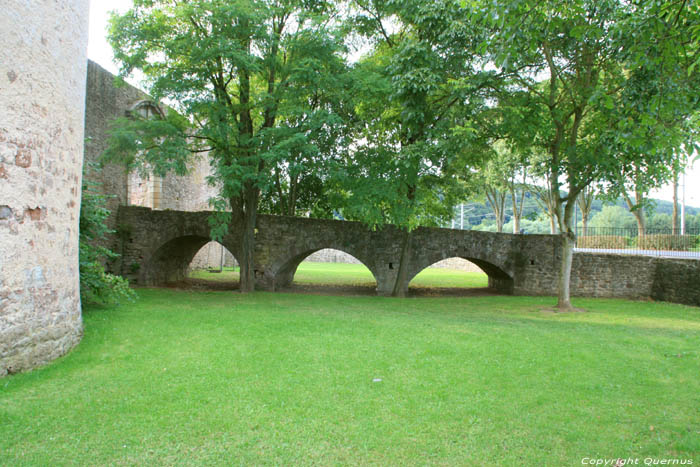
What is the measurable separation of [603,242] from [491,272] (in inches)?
299

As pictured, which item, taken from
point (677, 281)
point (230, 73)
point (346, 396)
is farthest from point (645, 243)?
point (346, 396)

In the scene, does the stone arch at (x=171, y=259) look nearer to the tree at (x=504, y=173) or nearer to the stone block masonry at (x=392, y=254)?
the stone block masonry at (x=392, y=254)

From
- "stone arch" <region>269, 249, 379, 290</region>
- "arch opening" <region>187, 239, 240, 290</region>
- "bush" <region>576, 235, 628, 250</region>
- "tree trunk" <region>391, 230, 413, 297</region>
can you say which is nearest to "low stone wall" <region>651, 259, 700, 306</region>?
"bush" <region>576, 235, 628, 250</region>

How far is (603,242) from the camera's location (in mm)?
21516

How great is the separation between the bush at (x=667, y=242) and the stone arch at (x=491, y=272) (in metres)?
7.94

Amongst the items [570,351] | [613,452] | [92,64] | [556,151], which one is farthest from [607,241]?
[92,64]

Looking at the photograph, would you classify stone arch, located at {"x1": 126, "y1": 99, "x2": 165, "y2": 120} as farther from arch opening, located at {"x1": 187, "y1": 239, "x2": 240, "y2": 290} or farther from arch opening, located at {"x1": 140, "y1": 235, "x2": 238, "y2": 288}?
arch opening, located at {"x1": 187, "y1": 239, "x2": 240, "y2": 290}

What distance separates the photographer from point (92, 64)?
1287 cm

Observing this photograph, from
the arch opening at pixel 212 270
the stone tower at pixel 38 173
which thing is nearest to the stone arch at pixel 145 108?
the arch opening at pixel 212 270

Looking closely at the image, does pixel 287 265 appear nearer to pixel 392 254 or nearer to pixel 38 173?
pixel 392 254

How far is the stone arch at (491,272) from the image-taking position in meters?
14.8

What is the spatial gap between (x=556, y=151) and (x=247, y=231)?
347 inches

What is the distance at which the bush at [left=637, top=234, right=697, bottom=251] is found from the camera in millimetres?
19234

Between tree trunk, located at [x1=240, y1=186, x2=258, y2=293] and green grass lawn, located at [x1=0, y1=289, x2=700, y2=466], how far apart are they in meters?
4.67
